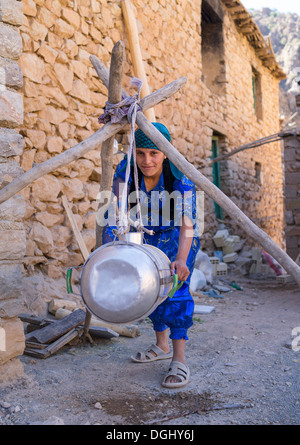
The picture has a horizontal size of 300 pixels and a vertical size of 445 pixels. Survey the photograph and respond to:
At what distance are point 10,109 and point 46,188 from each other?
1.48m

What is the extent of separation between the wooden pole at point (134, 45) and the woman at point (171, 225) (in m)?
2.35

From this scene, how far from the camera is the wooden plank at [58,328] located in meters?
2.58

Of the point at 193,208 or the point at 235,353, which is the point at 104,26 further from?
the point at 235,353

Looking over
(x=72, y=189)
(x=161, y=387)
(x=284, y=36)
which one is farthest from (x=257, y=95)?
(x=284, y=36)

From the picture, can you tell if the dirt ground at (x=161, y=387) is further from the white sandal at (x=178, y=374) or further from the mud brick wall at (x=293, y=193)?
the mud brick wall at (x=293, y=193)

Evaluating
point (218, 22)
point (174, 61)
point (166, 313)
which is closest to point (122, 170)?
point (166, 313)

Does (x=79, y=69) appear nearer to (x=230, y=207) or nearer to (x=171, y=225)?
(x=171, y=225)

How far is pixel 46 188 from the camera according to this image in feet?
11.4

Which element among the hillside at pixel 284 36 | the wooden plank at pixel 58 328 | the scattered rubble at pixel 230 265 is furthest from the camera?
the hillside at pixel 284 36

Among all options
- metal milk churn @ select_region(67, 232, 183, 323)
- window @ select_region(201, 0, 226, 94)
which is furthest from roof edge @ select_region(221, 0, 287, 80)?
metal milk churn @ select_region(67, 232, 183, 323)

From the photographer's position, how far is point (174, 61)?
5602 millimetres

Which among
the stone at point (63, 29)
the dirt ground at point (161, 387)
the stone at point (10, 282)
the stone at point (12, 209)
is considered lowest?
the dirt ground at point (161, 387)

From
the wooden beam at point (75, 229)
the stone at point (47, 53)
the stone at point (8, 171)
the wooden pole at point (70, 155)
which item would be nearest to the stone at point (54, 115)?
the stone at point (47, 53)
